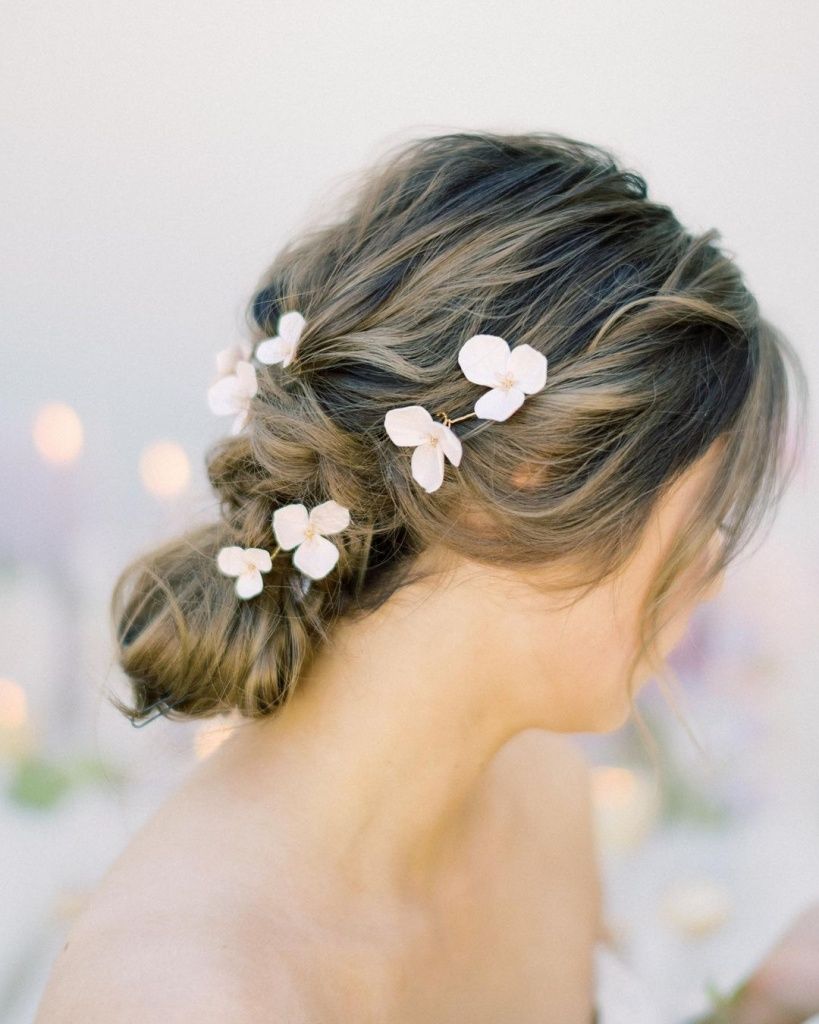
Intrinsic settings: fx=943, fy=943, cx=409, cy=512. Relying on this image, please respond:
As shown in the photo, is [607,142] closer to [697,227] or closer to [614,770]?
[697,227]

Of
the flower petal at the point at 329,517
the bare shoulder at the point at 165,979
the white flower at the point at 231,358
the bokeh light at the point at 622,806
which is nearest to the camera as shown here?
the bare shoulder at the point at 165,979

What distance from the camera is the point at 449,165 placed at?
2.90 feet

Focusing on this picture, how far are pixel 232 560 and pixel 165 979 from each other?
0.35m

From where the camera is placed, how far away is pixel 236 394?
0.92m

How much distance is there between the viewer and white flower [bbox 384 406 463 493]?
2.56 feet

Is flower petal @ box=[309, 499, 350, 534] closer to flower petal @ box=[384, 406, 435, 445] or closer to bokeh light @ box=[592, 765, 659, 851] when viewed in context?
flower petal @ box=[384, 406, 435, 445]

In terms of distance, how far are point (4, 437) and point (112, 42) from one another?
578 mm

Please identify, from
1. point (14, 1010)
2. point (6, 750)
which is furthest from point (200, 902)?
point (6, 750)

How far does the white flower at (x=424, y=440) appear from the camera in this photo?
78 centimetres

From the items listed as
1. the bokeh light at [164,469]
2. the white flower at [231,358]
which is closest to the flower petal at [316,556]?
the white flower at [231,358]

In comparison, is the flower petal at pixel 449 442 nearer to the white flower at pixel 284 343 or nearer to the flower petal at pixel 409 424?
the flower petal at pixel 409 424

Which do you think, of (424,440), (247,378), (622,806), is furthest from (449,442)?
(622,806)

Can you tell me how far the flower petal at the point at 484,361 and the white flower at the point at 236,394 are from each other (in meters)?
0.23

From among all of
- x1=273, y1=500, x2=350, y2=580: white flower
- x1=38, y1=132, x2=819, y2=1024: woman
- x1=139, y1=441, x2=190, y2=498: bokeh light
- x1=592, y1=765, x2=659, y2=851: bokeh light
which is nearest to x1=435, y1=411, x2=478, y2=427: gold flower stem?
x1=38, y1=132, x2=819, y2=1024: woman
